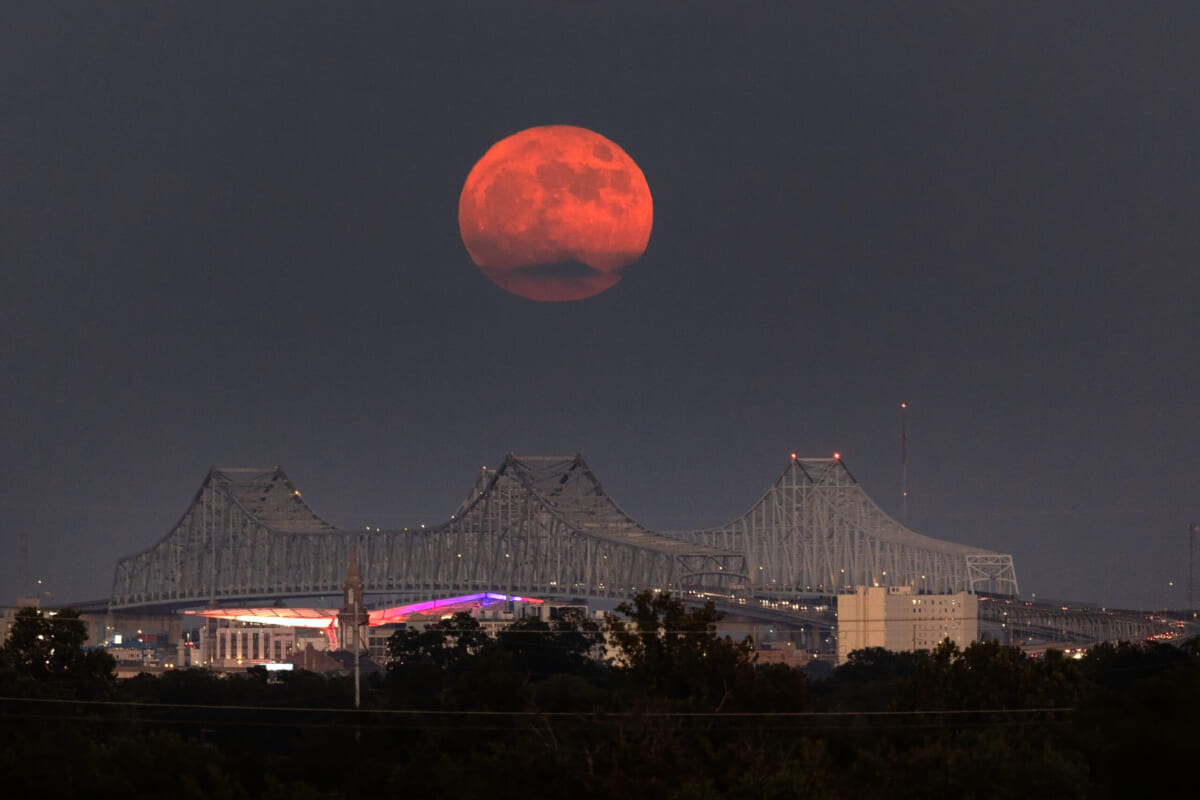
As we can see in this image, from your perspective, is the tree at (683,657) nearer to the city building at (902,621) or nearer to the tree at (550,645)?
the tree at (550,645)

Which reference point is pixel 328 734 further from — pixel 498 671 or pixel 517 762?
pixel 498 671

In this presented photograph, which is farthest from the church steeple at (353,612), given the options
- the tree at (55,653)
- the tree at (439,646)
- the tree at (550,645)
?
the tree at (55,653)

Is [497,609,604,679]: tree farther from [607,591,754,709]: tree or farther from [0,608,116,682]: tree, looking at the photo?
[607,591,754,709]: tree

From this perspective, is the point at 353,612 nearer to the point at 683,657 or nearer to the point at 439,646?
the point at 439,646

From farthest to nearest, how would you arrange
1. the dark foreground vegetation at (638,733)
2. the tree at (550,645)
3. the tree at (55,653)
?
1. the tree at (550,645)
2. the tree at (55,653)
3. the dark foreground vegetation at (638,733)

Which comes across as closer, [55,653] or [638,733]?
[638,733]

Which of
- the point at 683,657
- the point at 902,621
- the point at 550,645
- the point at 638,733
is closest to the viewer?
the point at 638,733

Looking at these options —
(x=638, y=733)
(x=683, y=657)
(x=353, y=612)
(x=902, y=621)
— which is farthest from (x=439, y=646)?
(x=638, y=733)

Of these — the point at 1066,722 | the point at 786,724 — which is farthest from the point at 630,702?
the point at 1066,722
